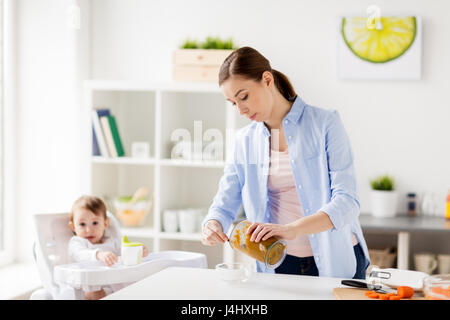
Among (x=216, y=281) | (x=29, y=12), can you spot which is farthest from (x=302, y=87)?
(x=216, y=281)

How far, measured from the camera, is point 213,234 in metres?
1.61

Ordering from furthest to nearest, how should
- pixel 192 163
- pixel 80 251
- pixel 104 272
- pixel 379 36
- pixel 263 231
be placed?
pixel 379 36, pixel 192 163, pixel 80 251, pixel 104 272, pixel 263 231

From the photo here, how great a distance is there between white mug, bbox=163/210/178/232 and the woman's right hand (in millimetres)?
1373

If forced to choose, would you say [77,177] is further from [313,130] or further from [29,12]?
[313,130]

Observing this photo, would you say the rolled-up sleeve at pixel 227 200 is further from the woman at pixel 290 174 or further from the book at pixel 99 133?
the book at pixel 99 133

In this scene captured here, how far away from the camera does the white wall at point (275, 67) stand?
3.06 metres

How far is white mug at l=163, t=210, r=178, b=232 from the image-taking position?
3010 millimetres

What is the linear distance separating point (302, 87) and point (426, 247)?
103cm

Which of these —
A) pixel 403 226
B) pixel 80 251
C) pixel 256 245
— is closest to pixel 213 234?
pixel 256 245

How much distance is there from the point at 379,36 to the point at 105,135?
147 cm

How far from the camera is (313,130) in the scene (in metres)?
1.71

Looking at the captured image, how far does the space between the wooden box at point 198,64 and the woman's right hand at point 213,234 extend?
140 centimetres

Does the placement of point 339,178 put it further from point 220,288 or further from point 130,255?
point 130,255
